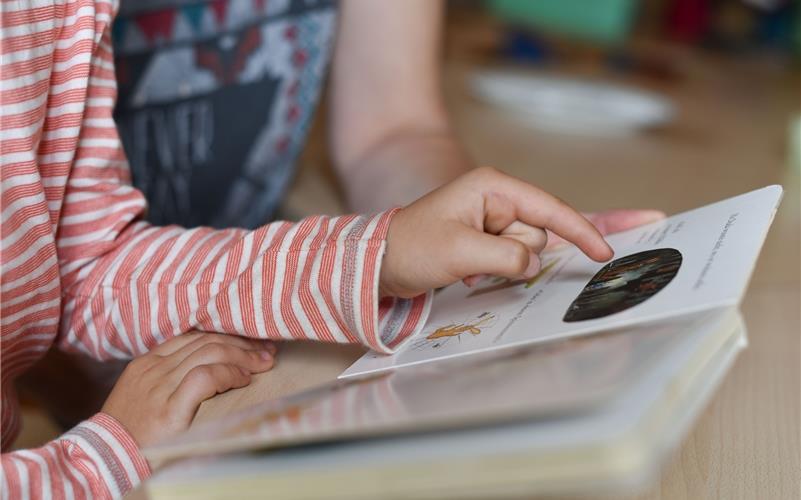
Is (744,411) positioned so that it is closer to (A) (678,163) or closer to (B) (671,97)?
(A) (678,163)

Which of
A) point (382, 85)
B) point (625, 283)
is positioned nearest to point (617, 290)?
point (625, 283)

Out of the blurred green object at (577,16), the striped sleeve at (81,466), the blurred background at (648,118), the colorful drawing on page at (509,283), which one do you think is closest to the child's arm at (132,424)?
the striped sleeve at (81,466)

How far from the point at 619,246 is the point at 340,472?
28cm

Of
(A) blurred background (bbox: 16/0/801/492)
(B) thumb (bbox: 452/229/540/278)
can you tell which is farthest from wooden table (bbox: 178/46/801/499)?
(B) thumb (bbox: 452/229/540/278)

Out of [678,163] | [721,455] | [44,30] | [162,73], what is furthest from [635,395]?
[678,163]

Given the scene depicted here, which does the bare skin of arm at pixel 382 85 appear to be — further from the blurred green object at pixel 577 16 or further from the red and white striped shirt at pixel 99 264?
the blurred green object at pixel 577 16

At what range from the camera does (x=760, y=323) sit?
0.69m

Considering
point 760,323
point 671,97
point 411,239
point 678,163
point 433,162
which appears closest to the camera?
point 411,239

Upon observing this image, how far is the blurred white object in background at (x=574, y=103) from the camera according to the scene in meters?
1.23

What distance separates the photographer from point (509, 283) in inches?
22.0

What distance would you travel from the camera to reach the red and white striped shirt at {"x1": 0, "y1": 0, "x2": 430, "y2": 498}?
1.59 ft

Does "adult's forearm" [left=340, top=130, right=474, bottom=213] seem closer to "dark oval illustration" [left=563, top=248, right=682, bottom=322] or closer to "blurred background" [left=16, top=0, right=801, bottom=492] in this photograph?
"blurred background" [left=16, top=0, right=801, bottom=492]

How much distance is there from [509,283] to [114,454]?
238 mm

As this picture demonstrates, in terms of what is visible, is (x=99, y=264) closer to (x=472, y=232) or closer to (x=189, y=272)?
(x=189, y=272)
